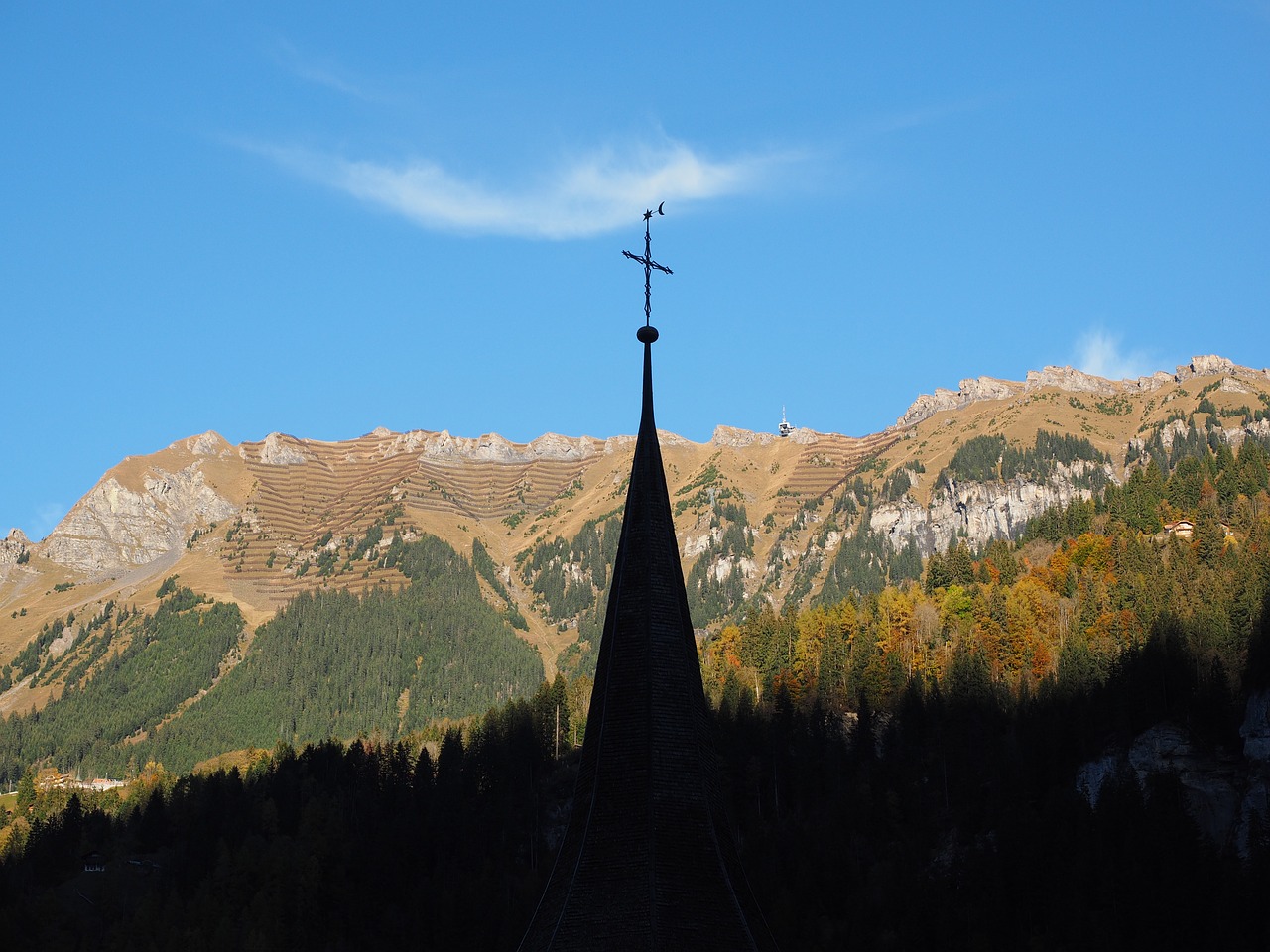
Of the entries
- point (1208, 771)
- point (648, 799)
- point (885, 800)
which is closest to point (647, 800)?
point (648, 799)

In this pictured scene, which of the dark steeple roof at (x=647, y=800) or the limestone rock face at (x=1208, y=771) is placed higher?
the limestone rock face at (x=1208, y=771)

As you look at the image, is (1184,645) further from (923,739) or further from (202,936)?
(202,936)

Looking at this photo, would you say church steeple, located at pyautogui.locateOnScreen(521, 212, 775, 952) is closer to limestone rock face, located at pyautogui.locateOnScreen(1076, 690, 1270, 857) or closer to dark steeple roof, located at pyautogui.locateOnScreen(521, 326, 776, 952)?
dark steeple roof, located at pyautogui.locateOnScreen(521, 326, 776, 952)

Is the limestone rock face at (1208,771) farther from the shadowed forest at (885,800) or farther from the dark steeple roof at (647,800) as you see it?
the dark steeple roof at (647,800)

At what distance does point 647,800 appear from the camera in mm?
25703

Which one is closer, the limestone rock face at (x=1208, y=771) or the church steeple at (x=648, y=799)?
the church steeple at (x=648, y=799)

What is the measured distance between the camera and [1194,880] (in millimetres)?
94562

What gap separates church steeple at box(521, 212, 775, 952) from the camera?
24719mm

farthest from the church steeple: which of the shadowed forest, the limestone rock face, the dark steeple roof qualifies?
the limestone rock face

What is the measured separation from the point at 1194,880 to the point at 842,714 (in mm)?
64899

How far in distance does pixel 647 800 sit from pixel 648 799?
0.08ft

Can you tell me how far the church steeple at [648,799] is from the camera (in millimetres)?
24719

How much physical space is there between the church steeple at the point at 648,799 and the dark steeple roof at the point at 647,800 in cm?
2

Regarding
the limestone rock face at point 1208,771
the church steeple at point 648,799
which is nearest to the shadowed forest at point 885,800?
the limestone rock face at point 1208,771
